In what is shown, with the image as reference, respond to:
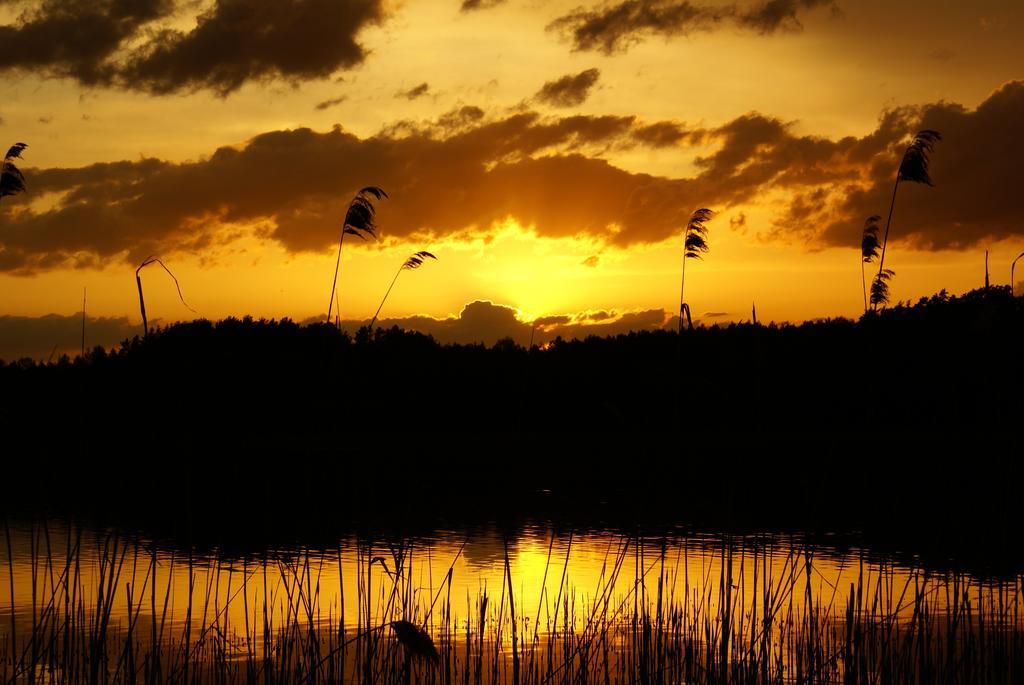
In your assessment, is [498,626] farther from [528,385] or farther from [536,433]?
[536,433]

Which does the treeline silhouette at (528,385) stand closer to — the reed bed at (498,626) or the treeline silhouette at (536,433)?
the treeline silhouette at (536,433)

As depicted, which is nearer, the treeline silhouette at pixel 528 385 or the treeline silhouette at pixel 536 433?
the treeline silhouette at pixel 536 433

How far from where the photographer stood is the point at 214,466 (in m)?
43.2

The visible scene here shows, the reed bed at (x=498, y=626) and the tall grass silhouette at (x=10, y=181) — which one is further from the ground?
the tall grass silhouette at (x=10, y=181)

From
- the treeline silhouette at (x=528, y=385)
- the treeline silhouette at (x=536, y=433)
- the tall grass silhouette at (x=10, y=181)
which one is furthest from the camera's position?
the treeline silhouette at (x=528, y=385)

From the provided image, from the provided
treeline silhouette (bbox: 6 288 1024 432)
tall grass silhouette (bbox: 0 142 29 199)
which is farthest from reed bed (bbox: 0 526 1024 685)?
Answer: treeline silhouette (bbox: 6 288 1024 432)

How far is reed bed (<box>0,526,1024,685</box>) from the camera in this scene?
686 centimetres

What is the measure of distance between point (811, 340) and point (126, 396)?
38.1 m

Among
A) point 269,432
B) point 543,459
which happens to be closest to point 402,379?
point 269,432

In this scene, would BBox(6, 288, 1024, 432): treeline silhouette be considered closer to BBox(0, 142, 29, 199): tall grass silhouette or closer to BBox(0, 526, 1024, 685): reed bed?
BBox(0, 526, 1024, 685): reed bed

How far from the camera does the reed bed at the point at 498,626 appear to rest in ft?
22.5

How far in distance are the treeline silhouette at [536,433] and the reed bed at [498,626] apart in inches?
94.0

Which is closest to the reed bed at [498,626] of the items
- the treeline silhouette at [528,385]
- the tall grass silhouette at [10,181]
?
the tall grass silhouette at [10,181]

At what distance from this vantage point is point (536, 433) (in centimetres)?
5762
